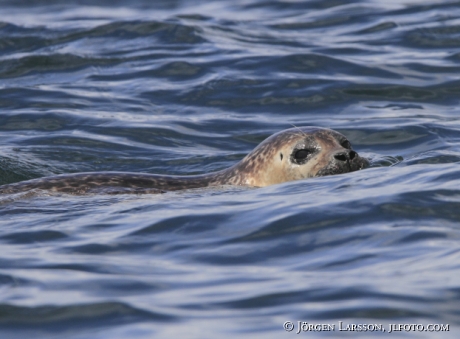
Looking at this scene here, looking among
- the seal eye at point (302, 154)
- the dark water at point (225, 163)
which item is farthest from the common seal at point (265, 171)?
the dark water at point (225, 163)

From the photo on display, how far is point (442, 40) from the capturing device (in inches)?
639

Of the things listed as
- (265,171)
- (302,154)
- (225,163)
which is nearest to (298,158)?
(302,154)

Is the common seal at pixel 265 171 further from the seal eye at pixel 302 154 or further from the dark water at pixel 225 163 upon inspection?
the dark water at pixel 225 163

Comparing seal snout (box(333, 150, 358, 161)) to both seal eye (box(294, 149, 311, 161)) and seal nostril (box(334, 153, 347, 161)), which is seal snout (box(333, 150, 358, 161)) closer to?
seal nostril (box(334, 153, 347, 161))

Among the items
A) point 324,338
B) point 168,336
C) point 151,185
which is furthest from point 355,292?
point 151,185

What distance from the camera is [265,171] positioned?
905cm

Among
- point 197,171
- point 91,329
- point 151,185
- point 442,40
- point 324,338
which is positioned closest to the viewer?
point 324,338

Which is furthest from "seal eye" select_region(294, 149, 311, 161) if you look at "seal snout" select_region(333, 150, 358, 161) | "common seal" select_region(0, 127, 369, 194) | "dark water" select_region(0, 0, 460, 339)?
"dark water" select_region(0, 0, 460, 339)

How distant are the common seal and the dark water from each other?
316 mm

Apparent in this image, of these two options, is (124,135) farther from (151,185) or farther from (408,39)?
(408,39)

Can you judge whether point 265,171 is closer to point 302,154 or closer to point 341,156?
point 302,154

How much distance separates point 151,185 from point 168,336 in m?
3.95

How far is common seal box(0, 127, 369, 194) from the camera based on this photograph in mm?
8695

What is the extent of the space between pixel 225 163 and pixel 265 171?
1.98 m
